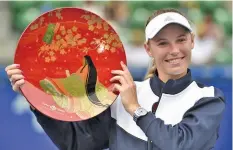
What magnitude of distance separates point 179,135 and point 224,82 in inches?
95.1

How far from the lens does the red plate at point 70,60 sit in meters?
2.42

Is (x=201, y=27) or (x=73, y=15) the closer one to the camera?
(x=73, y=15)

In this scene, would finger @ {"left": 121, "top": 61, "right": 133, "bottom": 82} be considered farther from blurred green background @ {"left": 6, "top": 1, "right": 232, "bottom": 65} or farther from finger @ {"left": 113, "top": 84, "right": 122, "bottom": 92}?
blurred green background @ {"left": 6, "top": 1, "right": 232, "bottom": 65}

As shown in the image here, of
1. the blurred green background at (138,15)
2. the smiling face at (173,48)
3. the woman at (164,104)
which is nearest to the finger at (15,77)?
the woman at (164,104)

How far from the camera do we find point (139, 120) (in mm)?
2193

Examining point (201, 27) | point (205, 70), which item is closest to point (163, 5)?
point (201, 27)

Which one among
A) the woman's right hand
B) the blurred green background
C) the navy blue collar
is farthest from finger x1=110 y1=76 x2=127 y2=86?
the blurred green background

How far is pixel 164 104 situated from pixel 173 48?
0.24 m

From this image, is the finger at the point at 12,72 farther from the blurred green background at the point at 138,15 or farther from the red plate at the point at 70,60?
the blurred green background at the point at 138,15

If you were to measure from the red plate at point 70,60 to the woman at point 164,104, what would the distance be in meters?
0.06

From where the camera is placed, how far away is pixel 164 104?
7.56 feet

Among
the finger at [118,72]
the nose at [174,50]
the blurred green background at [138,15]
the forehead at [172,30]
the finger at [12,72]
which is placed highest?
the forehead at [172,30]

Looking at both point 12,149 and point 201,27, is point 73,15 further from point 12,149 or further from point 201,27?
point 201,27

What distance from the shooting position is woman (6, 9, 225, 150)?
216cm
